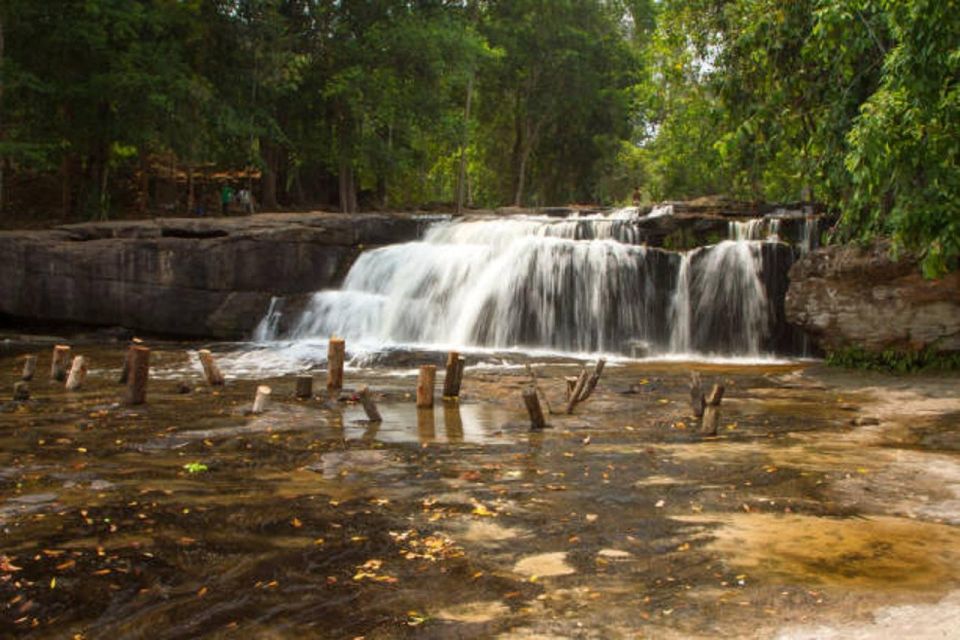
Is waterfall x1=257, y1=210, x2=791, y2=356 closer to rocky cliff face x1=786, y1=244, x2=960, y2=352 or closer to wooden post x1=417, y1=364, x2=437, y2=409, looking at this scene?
rocky cliff face x1=786, y1=244, x2=960, y2=352

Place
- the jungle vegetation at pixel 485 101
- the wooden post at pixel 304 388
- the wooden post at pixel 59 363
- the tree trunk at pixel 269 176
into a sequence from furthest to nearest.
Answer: the tree trunk at pixel 269 176
the wooden post at pixel 59 363
the wooden post at pixel 304 388
the jungle vegetation at pixel 485 101

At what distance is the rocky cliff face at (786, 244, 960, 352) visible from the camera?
51.2ft

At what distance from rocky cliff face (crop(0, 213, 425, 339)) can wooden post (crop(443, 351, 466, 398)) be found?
11.3 meters

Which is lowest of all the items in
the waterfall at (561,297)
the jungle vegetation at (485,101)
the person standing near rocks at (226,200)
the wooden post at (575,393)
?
the wooden post at (575,393)

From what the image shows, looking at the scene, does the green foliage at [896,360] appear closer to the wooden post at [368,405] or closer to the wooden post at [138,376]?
the wooden post at [368,405]

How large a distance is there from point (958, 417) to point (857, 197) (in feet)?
10.3

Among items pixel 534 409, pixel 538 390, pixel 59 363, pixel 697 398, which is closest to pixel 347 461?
pixel 534 409

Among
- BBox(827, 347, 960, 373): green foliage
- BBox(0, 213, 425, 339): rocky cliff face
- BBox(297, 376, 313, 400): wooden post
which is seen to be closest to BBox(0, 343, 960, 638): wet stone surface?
BBox(297, 376, 313, 400): wooden post

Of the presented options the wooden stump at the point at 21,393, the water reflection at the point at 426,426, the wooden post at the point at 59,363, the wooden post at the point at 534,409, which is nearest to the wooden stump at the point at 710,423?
the wooden post at the point at 534,409

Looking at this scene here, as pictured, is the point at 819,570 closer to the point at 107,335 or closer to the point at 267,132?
the point at 107,335

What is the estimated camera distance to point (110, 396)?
1350 centimetres

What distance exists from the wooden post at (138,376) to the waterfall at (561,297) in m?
8.70

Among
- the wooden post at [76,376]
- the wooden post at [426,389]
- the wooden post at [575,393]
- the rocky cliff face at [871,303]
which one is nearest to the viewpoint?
the wooden post at [575,393]

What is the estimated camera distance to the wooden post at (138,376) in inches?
488
